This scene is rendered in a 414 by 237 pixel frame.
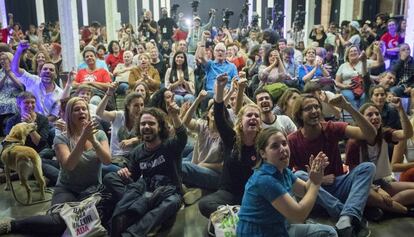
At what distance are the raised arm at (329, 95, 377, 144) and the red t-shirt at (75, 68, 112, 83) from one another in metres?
3.18

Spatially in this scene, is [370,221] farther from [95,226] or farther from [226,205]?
[95,226]

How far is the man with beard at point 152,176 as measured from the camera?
2.64 meters

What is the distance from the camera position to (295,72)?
5.38 m

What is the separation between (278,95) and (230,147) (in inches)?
63.0

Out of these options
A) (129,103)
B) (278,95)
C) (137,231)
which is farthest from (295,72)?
(137,231)

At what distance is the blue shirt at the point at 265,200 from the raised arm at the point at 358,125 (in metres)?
0.82

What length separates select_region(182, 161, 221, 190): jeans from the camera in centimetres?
323

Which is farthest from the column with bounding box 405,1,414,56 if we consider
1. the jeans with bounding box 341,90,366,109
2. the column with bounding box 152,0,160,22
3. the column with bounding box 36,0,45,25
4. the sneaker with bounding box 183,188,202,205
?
the column with bounding box 152,0,160,22

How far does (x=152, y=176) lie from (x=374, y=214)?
144cm

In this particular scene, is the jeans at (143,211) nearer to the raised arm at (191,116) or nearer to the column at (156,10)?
the raised arm at (191,116)

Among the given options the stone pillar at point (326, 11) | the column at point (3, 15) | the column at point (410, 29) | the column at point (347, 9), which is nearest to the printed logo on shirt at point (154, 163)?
the column at point (410, 29)

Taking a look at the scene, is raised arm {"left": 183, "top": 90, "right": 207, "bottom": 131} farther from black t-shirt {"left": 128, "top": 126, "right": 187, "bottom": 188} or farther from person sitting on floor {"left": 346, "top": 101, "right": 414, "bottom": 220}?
person sitting on floor {"left": 346, "top": 101, "right": 414, "bottom": 220}

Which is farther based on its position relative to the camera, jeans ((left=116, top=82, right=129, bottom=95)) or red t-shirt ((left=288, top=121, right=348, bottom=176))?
jeans ((left=116, top=82, right=129, bottom=95))

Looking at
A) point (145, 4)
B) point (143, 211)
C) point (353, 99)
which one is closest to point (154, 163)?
point (143, 211)
